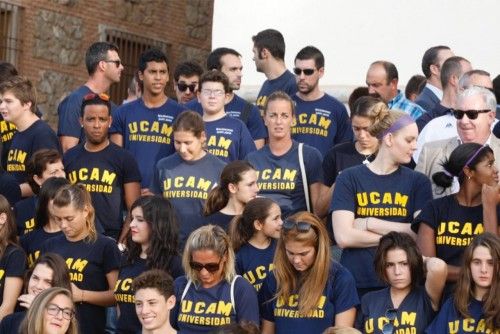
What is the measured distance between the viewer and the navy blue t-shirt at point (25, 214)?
11.6m

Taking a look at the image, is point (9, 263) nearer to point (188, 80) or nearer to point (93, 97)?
point (93, 97)

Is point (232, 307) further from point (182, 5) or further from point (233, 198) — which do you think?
point (182, 5)

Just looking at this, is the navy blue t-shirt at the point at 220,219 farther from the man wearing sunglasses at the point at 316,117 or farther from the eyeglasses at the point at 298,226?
the man wearing sunglasses at the point at 316,117

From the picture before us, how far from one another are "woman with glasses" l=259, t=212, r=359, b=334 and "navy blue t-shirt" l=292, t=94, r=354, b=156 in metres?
2.71

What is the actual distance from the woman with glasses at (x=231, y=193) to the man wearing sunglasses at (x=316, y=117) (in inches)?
62.7

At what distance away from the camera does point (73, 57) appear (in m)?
19.5

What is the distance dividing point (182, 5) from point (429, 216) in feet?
37.7

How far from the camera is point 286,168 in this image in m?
11.3

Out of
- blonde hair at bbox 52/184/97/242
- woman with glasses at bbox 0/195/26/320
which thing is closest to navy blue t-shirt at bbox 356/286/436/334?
blonde hair at bbox 52/184/97/242

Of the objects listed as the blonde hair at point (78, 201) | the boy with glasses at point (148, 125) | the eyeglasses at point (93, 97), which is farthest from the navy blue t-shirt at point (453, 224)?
the eyeglasses at point (93, 97)

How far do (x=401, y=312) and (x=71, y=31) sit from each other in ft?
34.8

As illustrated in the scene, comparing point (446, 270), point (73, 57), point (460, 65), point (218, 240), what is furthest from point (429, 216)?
point (73, 57)

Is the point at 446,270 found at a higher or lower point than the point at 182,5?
lower

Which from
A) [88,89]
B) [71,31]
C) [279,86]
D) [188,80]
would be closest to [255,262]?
[88,89]
